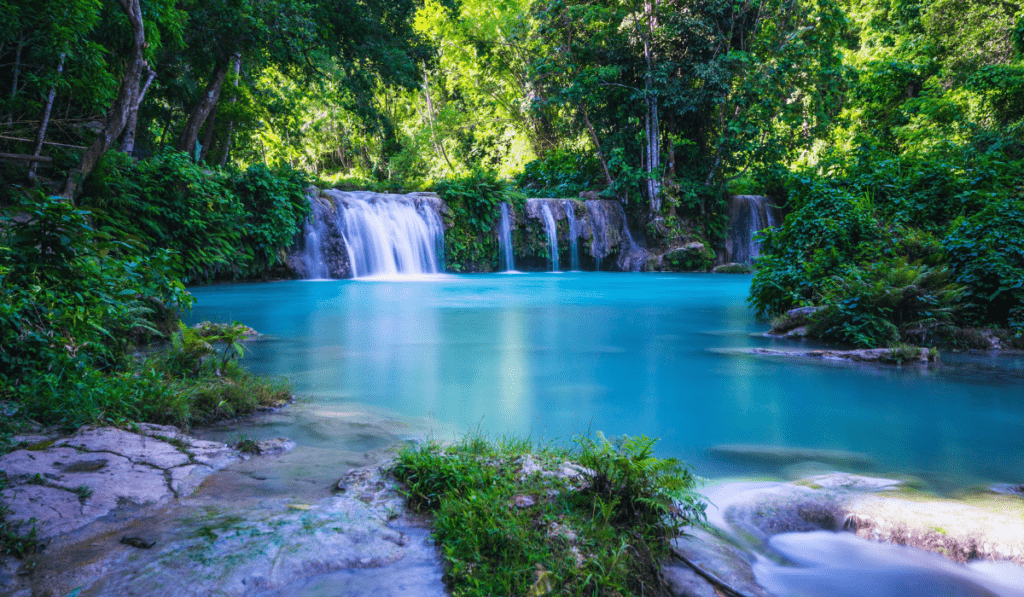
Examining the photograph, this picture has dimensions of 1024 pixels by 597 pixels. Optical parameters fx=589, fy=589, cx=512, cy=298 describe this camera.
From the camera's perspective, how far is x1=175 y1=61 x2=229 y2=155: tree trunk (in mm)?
14604

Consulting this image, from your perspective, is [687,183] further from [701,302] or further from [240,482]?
[240,482]

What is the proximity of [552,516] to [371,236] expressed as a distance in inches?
675

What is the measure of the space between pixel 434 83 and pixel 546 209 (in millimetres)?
16577

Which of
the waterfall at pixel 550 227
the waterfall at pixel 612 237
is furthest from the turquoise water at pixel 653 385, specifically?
the waterfall at pixel 612 237

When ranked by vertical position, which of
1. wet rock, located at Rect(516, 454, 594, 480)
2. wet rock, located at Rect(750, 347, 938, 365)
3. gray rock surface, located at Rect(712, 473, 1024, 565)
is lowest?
gray rock surface, located at Rect(712, 473, 1024, 565)

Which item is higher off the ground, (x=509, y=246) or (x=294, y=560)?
(x=509, y=246)

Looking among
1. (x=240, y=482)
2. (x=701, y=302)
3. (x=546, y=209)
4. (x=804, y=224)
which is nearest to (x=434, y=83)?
(x=546, y=209)

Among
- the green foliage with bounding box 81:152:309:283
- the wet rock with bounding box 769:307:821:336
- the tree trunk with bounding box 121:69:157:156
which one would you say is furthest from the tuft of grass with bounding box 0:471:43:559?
the green foliage with bounding box 81:152:309:283

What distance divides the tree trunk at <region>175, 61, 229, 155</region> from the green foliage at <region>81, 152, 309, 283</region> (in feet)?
4.31

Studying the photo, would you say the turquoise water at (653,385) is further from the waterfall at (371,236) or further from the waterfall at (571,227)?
the waterfall at (571,227)

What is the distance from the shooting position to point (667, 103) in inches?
829

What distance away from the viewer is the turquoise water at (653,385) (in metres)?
4.07

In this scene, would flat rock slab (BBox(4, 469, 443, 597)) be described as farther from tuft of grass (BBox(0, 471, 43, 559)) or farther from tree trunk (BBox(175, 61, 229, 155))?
tree trunk (BBox(175, 61, 229, 155))

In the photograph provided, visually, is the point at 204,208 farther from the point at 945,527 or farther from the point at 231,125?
the point at 945,527
